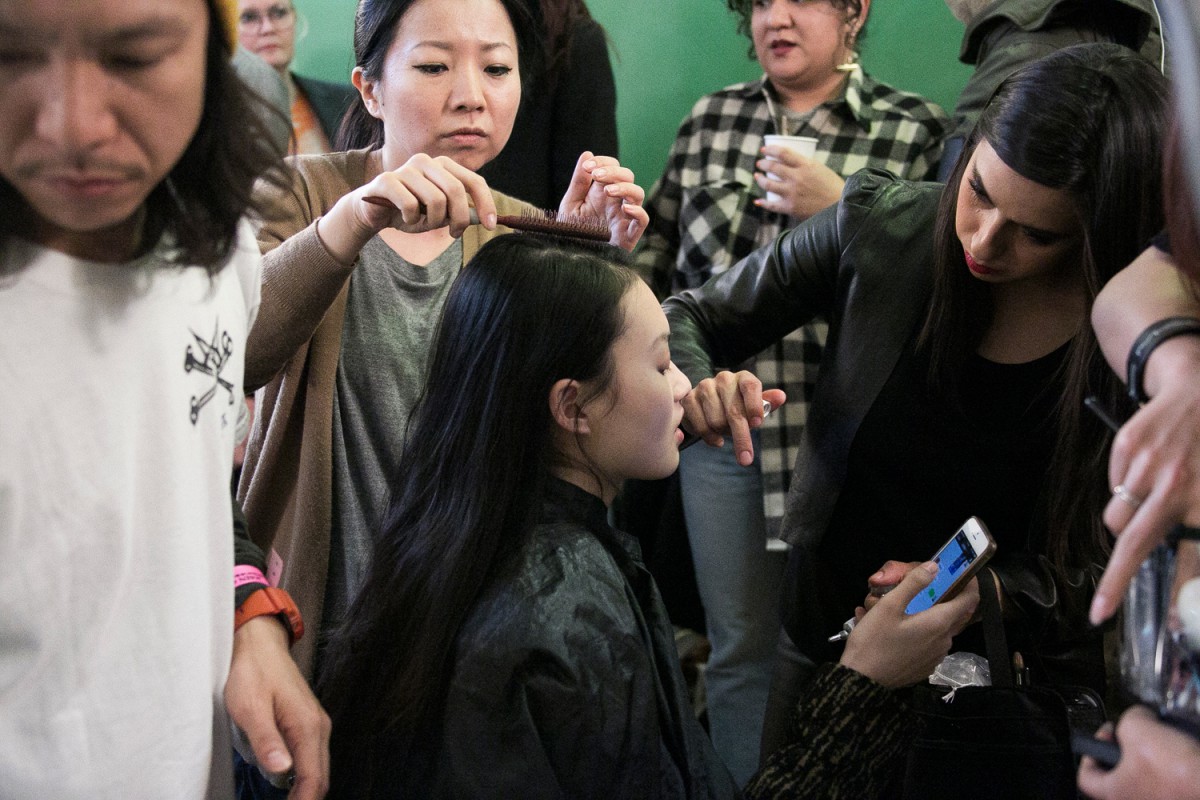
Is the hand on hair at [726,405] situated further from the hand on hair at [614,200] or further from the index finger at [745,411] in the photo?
the hand on hair at [614,200]

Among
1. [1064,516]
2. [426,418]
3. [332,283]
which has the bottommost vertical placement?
[1064,516]

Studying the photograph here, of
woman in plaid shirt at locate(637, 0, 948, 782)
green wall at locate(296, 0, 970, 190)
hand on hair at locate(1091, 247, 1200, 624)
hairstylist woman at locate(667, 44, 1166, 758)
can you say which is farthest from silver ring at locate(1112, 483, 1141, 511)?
green wall at locate(296, 0, 970, 190)

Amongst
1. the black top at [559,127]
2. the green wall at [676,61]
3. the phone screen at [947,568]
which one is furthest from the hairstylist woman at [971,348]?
the green wall at [676,61]

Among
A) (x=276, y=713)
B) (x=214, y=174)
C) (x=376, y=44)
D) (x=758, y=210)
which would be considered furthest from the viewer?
(x=758, y=210)

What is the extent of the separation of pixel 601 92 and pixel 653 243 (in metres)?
0.35

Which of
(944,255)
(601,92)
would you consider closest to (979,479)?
(944,255)

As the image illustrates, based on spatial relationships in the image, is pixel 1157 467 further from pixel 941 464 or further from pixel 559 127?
pixel 559 127

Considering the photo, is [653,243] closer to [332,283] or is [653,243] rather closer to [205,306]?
[332,283]

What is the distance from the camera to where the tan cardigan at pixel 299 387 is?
1.18 meters

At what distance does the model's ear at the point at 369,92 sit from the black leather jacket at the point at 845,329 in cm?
47

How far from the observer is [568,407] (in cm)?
117

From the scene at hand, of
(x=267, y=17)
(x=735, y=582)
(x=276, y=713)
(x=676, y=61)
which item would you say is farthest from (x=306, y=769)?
(x=676, y=61)

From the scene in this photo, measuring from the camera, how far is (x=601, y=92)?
2078 mm

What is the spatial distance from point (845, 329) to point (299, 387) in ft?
2.23
